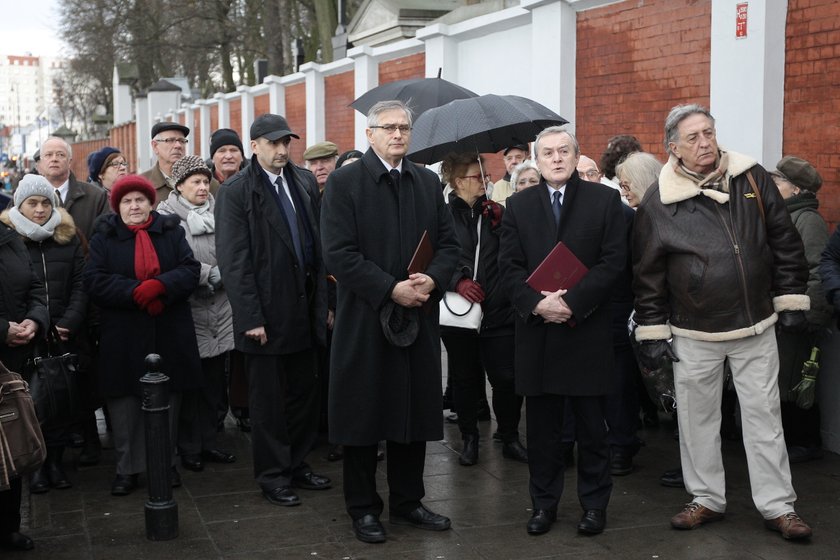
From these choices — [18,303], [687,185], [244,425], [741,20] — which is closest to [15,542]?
[18,303]

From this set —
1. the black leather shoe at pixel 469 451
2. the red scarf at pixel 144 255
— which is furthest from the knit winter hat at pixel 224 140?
the black leather shoe at pixel 469 451

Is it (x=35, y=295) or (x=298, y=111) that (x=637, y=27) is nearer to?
(x=35, y=295)

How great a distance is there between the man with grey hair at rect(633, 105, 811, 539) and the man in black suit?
0.76 ft

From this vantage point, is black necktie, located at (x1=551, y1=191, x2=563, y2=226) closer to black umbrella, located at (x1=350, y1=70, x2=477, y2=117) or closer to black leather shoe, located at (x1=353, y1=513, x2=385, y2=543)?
black leather shoe, located at (x1=353, y1=513, x2=385, y2=543)

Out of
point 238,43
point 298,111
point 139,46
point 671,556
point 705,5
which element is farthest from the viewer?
point 139,46

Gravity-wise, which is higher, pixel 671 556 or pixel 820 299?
pixel 820 299

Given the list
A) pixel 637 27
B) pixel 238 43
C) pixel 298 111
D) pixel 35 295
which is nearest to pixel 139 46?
pixel 238 43

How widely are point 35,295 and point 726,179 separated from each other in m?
3.65

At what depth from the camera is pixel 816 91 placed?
753 cm

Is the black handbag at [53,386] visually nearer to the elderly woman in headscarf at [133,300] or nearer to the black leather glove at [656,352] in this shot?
the elderly woman in headscarf at [133,300]

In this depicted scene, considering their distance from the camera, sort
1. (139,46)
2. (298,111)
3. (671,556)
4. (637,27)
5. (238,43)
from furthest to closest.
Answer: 1. (139,46)
2. (238,43)
3. (298,111)
4. (637,27)
5. (671,556)

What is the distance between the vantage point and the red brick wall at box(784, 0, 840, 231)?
7.37 metres

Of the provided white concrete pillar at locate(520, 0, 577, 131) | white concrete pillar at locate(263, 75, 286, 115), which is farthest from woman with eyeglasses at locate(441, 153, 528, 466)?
white concrete pillar at locate(263, 75, 286, 115)

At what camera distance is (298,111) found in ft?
66.6
